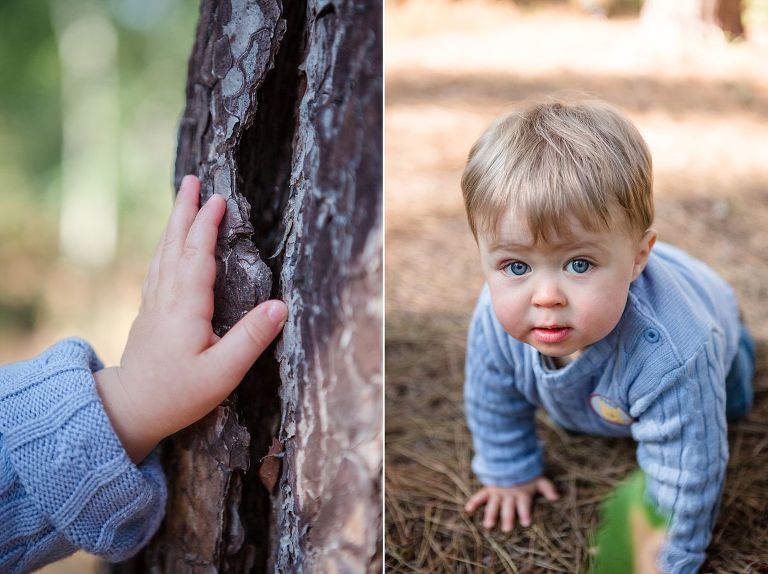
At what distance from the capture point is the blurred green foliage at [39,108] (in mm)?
1554

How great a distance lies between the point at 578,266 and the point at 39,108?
1156 millimetres

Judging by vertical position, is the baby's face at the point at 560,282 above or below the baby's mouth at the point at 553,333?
above

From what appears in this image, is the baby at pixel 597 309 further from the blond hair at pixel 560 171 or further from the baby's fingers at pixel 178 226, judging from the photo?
the baby's fingers at pixel 178 226

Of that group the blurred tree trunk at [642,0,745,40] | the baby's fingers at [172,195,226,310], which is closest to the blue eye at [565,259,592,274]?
the baby's fingers at [172,195,226,310]

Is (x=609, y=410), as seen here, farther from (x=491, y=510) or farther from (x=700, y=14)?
(x=700, y=14)

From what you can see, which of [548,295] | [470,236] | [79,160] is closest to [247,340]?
[548,295]

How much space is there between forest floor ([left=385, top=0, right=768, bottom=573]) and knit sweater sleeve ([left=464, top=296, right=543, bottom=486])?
0.07 meters

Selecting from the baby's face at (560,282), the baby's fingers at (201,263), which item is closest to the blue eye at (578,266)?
the baby's face at (560,282)

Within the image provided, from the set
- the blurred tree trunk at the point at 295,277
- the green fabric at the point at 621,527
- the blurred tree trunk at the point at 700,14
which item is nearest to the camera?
the blurred tree trunk at the point at 295,277

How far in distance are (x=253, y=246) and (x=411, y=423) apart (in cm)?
80

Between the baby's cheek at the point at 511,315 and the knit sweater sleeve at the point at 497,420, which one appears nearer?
the baby's cheek at the point at 511,315

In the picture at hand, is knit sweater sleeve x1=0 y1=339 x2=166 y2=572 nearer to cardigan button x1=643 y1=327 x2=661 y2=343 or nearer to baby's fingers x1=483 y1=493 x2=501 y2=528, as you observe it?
baby's fingers x1=483 y1=493 x2=501 y2=528

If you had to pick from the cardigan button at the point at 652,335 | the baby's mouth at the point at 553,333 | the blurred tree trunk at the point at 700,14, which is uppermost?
the blurred tree trunk at the point at 700,14

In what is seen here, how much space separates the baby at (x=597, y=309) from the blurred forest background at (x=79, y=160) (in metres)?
0.77
